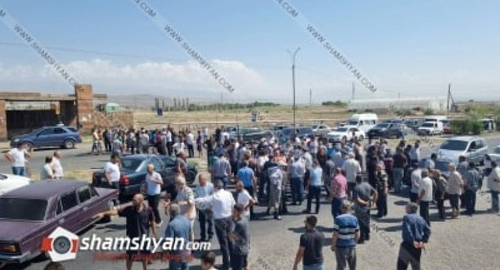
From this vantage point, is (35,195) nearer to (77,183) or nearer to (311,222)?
(77,183)

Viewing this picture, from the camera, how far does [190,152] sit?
24.3 meters

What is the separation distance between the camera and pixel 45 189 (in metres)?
9.35

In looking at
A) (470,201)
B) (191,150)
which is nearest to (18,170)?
(191,150)

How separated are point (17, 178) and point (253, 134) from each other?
20.5 m

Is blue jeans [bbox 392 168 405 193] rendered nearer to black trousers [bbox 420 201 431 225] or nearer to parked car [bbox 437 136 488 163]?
black trousers [bbox 420 201 431 225]

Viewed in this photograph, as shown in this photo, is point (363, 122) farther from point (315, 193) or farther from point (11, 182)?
point (11, 182)

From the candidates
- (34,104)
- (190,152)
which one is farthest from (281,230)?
(34,104)

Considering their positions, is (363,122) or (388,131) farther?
(363,122)

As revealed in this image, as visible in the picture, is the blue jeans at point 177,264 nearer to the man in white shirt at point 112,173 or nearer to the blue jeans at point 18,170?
the man in white shirt at point 112,173

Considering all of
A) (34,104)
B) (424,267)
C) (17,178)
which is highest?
(34,104)

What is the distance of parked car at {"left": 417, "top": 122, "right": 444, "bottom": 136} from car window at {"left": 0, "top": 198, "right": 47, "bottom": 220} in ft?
129

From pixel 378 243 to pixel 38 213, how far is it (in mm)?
7298

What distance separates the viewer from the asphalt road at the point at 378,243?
8.55 meters

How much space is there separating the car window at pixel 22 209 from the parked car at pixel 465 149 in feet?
54.8
